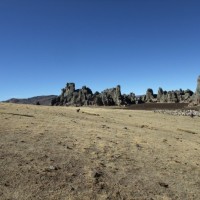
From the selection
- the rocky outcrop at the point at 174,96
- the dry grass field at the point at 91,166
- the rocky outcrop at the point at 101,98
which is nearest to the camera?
the dry grass field at the point at 91,166

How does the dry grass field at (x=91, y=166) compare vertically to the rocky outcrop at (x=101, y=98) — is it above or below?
below

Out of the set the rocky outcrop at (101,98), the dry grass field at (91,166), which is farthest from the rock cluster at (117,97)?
the dry grass field at (91,166)

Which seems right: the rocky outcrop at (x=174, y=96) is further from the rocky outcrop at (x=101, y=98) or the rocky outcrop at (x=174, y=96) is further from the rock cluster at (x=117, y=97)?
the rocky outcrop at (x=101, y=98)

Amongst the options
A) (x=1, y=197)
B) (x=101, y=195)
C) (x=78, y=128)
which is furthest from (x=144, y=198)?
(x=78, y=128)

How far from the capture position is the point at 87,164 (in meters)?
16.5

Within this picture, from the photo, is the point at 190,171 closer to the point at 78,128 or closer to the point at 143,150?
the point at 143,150

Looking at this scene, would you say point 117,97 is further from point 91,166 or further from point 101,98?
point 91,166

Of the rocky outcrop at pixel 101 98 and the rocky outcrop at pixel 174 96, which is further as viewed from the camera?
the rocky outcrop at pixel 174 96

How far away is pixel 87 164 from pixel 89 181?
8.16ft

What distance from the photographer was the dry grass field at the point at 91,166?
12992mm

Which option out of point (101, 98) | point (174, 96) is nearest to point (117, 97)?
point (101, 98)

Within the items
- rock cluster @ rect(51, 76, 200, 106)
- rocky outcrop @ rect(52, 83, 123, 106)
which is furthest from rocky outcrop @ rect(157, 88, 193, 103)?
rocky outcrop @ rect(52, 83, 123, 106)

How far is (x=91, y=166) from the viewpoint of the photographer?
53.1ft

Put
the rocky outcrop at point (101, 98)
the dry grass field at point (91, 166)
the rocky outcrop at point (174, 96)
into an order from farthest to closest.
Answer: the rocky outcrop at point (174, 96)
the rocky outcrop at point (101, 98)
the dry grass field at point (91, 166)
